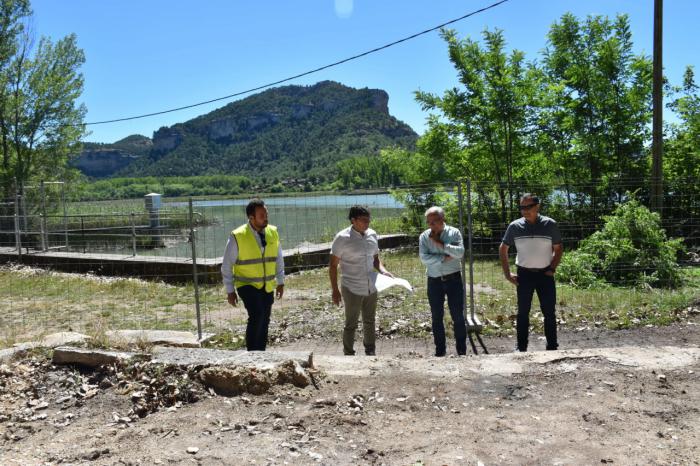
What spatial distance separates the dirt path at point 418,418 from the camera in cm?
356

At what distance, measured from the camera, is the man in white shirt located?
19.4 feet

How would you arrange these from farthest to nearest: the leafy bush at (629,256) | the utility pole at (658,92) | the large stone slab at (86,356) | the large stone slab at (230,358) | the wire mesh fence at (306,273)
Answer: the utility pole at (658,92)
the leafy bush at (629,256)
the wire mesh fence at (306,273)
the large stone slab at (86,356)
the large stone slab at (230,358)

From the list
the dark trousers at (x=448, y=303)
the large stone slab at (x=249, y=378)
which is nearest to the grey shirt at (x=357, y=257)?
the dark trousers at (x=448, y=303)

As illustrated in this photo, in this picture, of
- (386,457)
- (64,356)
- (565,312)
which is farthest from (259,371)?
(565,312)

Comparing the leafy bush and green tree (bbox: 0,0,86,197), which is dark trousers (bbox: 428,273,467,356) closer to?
the leafy bush

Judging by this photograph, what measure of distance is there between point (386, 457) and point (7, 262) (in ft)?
54.0

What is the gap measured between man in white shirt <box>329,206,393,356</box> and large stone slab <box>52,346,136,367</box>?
2.24m

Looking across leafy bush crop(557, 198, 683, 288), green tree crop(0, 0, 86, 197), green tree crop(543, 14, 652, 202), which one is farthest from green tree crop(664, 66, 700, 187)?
green tree crop(0, 0, 86, 197)

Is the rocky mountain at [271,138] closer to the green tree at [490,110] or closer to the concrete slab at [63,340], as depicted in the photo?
the green tree at [490,110]

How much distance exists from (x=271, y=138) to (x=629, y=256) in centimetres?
11125

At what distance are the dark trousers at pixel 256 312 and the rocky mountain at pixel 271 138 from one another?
2892 inches

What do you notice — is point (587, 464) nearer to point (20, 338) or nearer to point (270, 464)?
point (270, 464)

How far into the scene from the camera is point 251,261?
18.9 ft

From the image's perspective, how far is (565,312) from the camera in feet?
27.1
